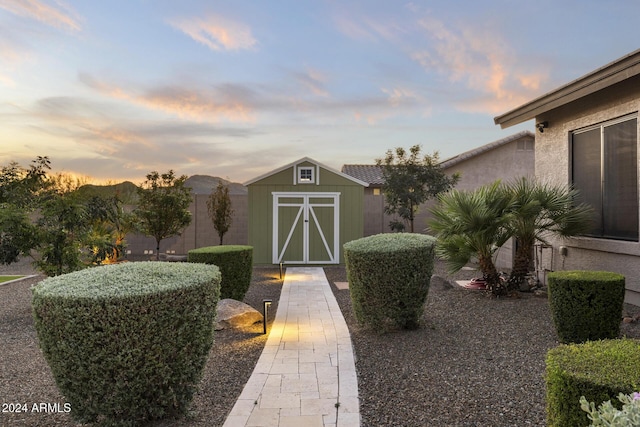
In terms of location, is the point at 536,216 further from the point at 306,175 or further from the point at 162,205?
the point at 162,205

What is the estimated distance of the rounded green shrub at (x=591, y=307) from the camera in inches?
182

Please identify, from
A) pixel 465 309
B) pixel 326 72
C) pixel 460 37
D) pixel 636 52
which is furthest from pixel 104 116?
pixel 636 52

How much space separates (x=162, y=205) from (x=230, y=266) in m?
6.91

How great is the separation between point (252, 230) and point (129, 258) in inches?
231

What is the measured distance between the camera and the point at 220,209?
15.2m

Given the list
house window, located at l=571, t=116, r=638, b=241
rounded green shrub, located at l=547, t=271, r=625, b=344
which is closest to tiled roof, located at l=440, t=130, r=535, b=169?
house window, located at l=571, t=116, r=638, b=241

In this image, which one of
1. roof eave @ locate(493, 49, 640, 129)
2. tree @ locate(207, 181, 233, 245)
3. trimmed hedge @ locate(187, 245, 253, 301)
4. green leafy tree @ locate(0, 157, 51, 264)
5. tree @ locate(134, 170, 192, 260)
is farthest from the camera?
tree @ locate(207, 181, 233, 245)

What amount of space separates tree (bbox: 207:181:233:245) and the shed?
2.40 meters

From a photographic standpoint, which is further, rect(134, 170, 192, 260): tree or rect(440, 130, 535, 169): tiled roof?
rect(440, 130, 535, 169): tiled roof

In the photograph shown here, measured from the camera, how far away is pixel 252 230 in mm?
13188

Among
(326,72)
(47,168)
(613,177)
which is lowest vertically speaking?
(613,177)

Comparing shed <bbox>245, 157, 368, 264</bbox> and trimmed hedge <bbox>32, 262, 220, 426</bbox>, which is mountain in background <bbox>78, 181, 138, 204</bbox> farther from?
trimmed hedge <bbox>32, 262, 220, 426</bbox>

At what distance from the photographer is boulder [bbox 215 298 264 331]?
5945 millimetres

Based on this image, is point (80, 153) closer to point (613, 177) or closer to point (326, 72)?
point (326, 72)
